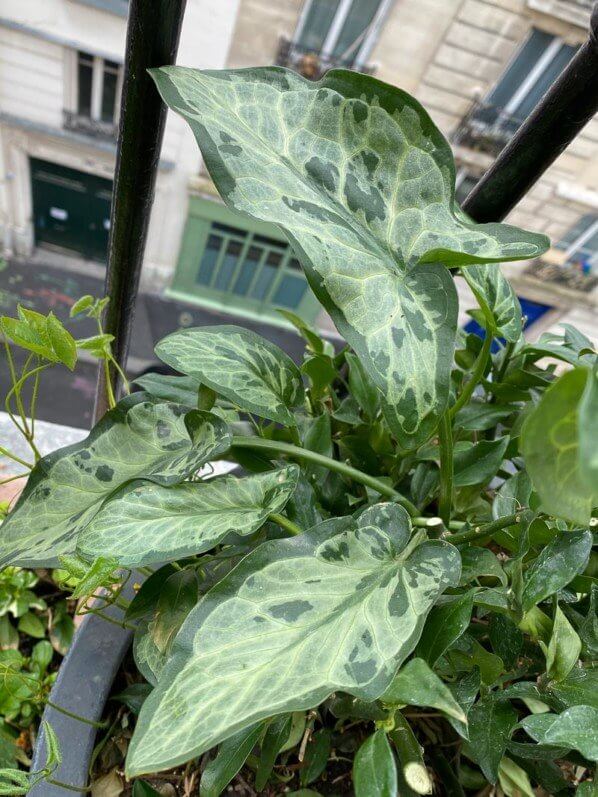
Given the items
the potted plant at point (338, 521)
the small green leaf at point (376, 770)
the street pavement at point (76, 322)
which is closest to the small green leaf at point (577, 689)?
the potted plant at point (338, 521)

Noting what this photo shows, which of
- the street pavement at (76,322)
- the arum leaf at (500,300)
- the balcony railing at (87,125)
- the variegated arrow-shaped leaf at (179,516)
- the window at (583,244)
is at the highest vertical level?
the arum leaf at (500,300)

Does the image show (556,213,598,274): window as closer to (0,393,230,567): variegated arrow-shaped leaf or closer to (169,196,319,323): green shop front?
(169,196,319,323): green shop front

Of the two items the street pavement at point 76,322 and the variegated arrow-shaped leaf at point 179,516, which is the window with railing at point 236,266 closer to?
the street pavement at point 76,322

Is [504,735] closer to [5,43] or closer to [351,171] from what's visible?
[351,171]

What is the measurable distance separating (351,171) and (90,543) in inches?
9.6

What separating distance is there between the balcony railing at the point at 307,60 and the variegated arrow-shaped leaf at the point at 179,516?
2214mm

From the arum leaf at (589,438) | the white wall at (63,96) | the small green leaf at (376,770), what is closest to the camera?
the arum leaf at (589,438)

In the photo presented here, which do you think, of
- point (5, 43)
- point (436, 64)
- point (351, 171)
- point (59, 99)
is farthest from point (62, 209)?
point (351, 171)

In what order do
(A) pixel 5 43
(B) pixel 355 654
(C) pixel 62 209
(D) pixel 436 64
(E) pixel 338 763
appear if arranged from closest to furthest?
(B) pixel 355 654, (E) pixel 338 763, (A) pixel 5 43, (D) pixel 436 64, (C) pixel 62 209

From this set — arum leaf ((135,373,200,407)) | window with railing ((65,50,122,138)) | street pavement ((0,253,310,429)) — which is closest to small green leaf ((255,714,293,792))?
arum leaf ((135,373,200,407))

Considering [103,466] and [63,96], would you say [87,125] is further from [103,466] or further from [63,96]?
[103,466]

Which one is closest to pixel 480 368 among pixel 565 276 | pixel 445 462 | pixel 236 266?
pixel 445 462

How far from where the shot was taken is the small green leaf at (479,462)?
39 centimetres

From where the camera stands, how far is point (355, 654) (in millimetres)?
237
